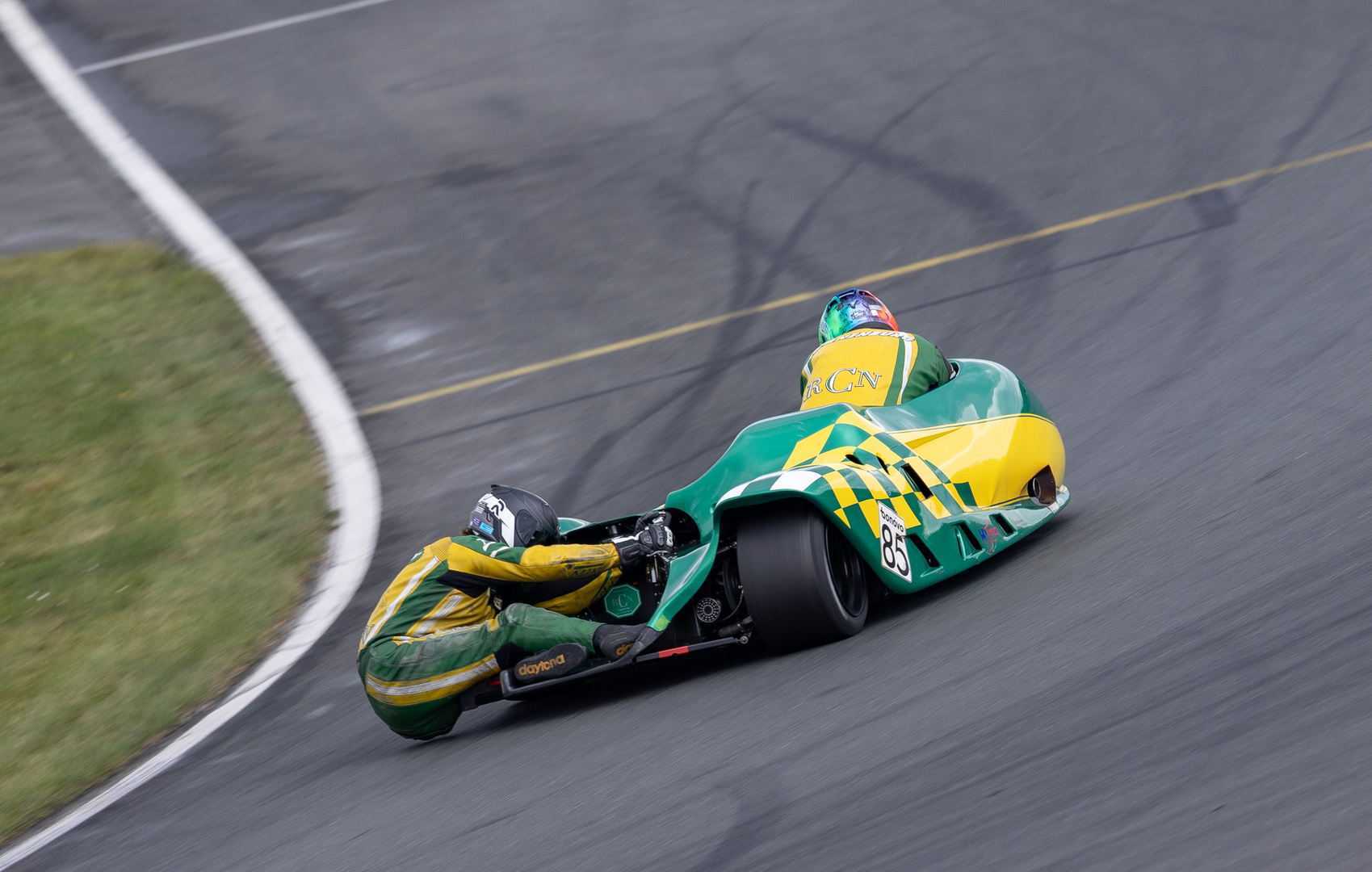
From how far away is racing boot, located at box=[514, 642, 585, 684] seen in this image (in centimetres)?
568

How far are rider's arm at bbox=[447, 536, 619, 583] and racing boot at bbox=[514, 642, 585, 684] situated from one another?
0.30 meters

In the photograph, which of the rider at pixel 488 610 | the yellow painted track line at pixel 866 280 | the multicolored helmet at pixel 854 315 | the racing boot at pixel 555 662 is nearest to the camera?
the racing boot at pixel 555 662

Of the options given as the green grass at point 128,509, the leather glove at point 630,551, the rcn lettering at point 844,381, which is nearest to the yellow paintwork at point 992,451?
the rcn lettering at point 844,381

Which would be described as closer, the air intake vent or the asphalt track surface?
the asphalt track surface

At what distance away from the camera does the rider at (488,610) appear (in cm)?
583

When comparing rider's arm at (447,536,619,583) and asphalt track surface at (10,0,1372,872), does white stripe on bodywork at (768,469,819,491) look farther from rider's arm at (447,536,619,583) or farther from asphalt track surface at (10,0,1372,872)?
rider's arm at (447,536,619,583)

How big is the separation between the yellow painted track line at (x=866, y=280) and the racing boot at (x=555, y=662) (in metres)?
5.61

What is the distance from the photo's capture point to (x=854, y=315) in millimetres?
7340

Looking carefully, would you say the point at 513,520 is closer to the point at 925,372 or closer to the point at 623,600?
the point at 623,600

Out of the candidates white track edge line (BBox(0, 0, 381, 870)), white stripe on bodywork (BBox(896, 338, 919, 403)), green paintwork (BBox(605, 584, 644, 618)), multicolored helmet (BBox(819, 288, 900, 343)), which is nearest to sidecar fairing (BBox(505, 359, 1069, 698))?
green paintwork (BBox(605, 584, 644, 618))

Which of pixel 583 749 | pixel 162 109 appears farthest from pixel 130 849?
pixel 162 109

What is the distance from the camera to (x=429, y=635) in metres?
6.04

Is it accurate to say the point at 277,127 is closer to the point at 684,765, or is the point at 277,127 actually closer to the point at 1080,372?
the point at 1080,372

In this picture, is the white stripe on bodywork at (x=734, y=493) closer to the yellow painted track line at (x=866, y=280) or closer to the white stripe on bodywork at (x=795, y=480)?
the white stripe on bodywork at (x=795, y=480)
